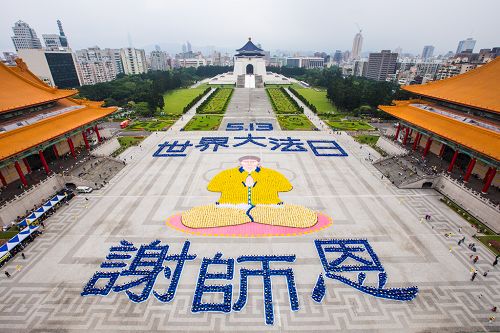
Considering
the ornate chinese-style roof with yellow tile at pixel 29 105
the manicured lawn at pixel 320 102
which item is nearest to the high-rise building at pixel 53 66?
the ornate chinese-style roof with yellow tile at pixel 29 105

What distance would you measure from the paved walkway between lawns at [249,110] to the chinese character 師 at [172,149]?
13.5 meters

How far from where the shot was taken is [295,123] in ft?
239

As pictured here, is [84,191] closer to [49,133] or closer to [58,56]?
[49,133]

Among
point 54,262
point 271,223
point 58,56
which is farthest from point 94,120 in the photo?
point 58,56

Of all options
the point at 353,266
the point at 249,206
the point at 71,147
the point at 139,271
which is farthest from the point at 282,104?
the point at 139,271

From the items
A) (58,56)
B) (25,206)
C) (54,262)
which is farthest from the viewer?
(58,56)

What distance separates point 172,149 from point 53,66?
10800cm

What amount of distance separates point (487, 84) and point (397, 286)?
3862 cm

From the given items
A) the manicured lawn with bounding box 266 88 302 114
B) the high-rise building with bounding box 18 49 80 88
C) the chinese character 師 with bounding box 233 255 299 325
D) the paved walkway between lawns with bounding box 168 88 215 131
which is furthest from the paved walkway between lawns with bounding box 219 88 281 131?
the high-rise building with bounding box 18 49 80 88

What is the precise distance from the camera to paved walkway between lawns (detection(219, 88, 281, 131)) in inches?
2940

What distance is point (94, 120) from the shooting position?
4909 cm

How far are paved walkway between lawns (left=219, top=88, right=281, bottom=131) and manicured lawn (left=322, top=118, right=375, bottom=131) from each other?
14.9 metres

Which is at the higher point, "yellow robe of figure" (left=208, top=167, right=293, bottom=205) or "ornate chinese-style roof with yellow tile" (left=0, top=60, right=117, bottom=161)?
"ornate chinese-style roof with yellow tile" (left=0, top=60, right=117, bottom=161)

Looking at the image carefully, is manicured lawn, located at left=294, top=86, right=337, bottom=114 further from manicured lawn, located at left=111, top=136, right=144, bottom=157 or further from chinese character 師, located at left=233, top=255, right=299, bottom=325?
chinese character 師, located at left=233, top=255, right=299, bottom=325
